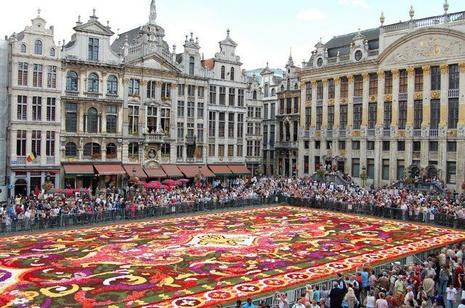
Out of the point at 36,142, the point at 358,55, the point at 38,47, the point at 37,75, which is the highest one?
the point at 358,55

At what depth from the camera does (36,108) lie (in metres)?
43.8

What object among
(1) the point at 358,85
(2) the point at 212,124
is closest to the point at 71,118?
(2) the point at 212,124

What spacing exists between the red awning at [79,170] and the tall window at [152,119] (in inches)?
288

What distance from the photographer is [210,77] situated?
2179 inches

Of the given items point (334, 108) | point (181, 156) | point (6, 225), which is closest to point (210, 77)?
point (181, 156)

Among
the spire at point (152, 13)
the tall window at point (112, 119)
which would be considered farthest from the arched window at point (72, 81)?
the spire at point (152, 13)

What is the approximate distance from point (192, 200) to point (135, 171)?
11340 millimetres

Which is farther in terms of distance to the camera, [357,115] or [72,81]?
[357,115]

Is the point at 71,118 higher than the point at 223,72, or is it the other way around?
the point at 223,72

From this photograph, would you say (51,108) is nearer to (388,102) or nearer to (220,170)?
(220,170)

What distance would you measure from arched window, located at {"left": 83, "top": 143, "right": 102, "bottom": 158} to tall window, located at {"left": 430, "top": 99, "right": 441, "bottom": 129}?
30406 mm

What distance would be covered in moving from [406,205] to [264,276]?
1923 cm

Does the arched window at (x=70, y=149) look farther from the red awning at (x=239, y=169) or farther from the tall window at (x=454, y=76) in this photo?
the tall window at (x=454, y=76)

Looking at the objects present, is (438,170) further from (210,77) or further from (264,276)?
(264,276)
